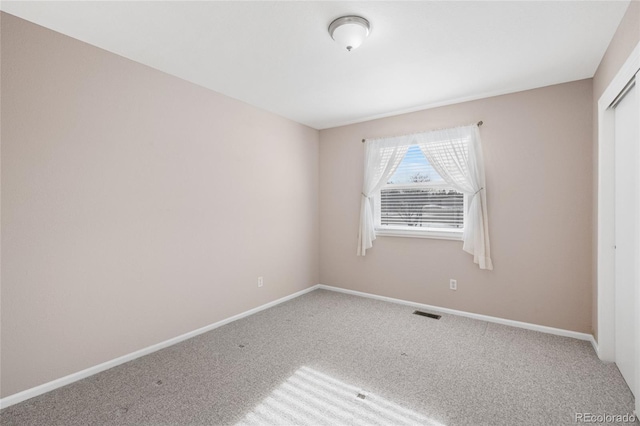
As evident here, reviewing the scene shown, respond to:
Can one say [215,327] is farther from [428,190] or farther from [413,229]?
[428,190]

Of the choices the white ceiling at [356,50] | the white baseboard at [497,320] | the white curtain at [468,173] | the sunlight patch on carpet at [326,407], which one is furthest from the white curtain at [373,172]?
the sunlight patch on carpet at [326,407]

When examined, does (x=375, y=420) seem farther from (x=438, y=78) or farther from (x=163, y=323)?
(x=438, y=78)

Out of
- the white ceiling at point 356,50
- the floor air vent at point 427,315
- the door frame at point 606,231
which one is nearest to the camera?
the white ceiling at point 356,50

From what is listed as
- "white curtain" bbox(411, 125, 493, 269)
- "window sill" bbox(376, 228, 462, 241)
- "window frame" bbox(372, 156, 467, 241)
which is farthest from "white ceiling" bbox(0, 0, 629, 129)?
"window sill" bbox(376, 228, 462, 241)

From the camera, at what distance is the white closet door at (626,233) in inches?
77.4

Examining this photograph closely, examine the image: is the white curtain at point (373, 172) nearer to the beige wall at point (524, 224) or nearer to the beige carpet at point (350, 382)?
the beige wall at point (524, 224)

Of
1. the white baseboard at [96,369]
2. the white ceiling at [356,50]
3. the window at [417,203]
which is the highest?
the white ceiling at [356,50]

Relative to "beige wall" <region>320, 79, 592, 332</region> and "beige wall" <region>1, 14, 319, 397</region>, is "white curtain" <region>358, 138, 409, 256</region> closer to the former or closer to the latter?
"beige wall" <region>320, 79, 592, 332</region>

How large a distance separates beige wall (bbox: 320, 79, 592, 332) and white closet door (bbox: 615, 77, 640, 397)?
59 cm

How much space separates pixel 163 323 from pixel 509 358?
10.0 feet

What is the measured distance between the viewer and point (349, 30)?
6.57 feet

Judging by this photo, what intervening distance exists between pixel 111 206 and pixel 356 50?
235 cm

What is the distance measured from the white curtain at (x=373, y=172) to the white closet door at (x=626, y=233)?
2.12 metres

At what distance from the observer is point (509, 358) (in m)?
2.49
